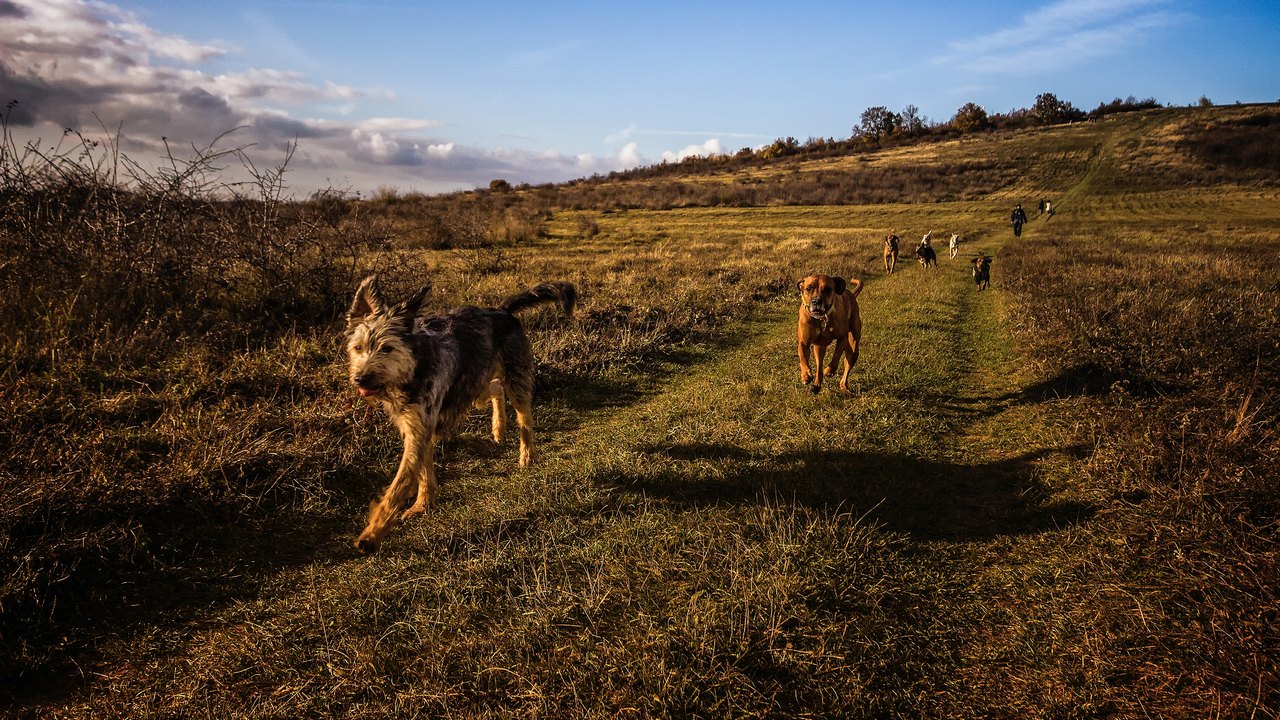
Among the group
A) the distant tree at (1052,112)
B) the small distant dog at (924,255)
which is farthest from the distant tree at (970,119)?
the small distant dog at (924,255)

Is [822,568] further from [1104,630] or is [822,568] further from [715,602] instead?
[1104,630]

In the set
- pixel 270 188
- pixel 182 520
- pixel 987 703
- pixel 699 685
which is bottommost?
pixel 987 703

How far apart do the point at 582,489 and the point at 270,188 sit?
6.64 m

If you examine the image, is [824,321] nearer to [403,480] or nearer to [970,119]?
[403,480]

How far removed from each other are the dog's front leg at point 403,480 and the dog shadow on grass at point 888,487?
1652mm

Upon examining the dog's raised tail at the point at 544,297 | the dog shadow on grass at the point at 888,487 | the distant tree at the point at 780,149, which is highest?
the distant tree at the point at 780,149

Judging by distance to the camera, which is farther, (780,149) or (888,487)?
(780,149)

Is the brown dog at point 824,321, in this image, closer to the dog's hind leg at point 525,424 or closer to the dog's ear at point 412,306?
the dog's hind leg at point 525,424

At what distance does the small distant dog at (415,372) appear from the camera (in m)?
3.53

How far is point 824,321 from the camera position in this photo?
21.6ft

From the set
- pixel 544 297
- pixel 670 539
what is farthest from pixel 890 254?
pixel 670 539

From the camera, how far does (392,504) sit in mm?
3508

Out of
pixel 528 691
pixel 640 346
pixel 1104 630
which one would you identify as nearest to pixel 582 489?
pixel 528 691

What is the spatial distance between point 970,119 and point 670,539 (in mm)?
108973
